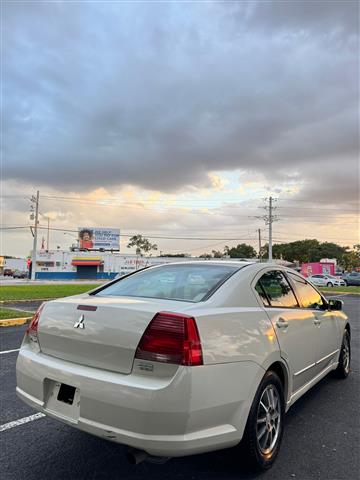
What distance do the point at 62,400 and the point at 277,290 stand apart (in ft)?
7.04

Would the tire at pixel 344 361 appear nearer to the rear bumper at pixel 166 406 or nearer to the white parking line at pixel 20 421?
the rear bumper at pixel 166 406

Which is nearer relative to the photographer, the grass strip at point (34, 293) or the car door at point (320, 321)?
the car door at point (320, 321)

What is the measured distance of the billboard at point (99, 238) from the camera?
75.0 metres

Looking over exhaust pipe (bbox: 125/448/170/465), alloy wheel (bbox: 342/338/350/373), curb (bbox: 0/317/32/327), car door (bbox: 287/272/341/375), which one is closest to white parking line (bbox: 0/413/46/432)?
exhaust pipe (bbox: 125/448/170/465)

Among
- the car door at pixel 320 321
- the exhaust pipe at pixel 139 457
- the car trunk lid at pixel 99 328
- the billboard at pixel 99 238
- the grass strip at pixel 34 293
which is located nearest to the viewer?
the exhaust pipe at pixel 139 457

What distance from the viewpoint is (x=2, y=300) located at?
15391 millimetres

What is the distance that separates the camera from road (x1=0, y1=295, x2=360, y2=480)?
2.95 m

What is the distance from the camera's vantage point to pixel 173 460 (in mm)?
3195

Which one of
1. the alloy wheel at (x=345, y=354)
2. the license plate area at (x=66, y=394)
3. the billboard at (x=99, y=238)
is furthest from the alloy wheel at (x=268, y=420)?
the billboard at (x=99, y=238)

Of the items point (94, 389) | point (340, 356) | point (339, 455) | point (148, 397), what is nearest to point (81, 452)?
point (94, 389)

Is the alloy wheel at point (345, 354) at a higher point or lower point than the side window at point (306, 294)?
lower

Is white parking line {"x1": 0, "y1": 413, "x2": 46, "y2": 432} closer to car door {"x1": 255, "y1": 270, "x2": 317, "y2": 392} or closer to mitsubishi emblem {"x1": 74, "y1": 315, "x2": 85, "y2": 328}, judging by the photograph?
mitsubishi emblem {"x1": 74, "y1": 315, "x2": 85, "y2": 328}

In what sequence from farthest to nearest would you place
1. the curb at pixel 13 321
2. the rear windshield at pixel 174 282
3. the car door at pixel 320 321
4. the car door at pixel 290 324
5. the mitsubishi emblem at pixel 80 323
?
the curb at pixel 13 321 < the car door at pixel 320 321 < the car door at pixel 290 324 < the rear windshield at pixel 174 282 < the mitsubishi emblem at pixel 80 323

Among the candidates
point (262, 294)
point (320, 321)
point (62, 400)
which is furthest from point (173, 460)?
point (320, 321)
